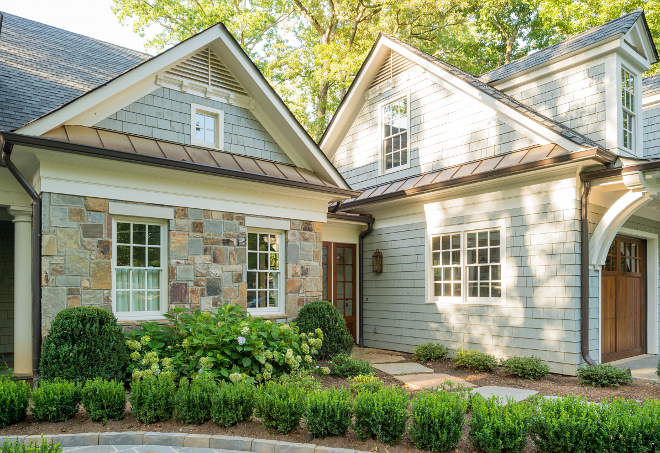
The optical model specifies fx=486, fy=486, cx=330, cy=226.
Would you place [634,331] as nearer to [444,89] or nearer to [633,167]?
[633,167]

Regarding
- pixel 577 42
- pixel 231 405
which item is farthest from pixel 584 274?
pixel 231 405

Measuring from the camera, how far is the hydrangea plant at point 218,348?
18.8 feet

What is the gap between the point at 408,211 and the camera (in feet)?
32.9

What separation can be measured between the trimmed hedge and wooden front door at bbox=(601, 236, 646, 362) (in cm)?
441

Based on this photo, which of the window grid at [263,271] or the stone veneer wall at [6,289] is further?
the stone veneer wall at [6,289]

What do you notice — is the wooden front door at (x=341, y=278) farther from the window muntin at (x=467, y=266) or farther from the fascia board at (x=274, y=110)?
the window muntin at (x=467, y=266)

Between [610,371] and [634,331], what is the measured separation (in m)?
3.40

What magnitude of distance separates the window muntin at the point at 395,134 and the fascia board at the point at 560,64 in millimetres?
1940

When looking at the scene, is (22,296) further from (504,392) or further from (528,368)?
(528,368)

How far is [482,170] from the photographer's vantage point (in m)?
8.50

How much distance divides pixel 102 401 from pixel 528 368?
18.6 ft

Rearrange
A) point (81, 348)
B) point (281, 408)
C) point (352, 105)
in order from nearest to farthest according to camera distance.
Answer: point (281, 408) < point (81, 348) < point (352, 105)

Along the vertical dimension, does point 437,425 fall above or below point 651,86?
below

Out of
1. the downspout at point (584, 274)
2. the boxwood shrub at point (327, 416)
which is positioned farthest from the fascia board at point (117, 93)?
the downspout at point (584, 274)
